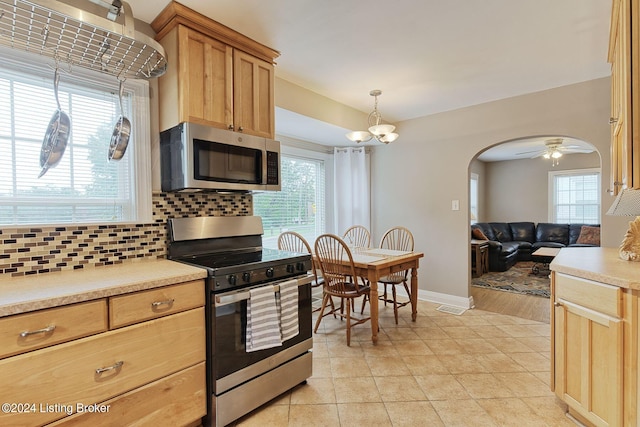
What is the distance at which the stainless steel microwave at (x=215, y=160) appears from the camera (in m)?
1.83

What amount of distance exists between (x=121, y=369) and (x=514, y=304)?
4.09 meters

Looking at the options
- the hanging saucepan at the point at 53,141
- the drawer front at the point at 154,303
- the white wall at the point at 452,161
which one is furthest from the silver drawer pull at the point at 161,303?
the white wall at the point at 452,161

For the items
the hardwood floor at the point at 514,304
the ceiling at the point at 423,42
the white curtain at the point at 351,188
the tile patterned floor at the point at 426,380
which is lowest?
the tile patterned floor at the point at 426,380

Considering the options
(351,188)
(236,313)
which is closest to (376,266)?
(236,313)

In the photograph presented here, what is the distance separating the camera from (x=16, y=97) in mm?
1583

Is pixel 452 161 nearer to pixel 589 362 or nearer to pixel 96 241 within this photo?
pixel 589 362

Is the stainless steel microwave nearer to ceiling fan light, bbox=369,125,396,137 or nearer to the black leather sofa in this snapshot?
ceiling fan light, bbox=369,125,396,137

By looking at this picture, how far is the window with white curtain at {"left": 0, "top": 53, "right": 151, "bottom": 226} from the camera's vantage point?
1.57 m

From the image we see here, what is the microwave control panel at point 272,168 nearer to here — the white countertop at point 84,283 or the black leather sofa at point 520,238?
the white countertop at point 84,283

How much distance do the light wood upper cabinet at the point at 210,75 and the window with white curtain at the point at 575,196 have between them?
23.9ft

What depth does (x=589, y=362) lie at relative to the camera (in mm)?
1557

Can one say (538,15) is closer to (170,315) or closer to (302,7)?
(302,7)

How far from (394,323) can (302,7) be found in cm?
284

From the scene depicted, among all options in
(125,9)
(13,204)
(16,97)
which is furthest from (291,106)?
(13,204)
